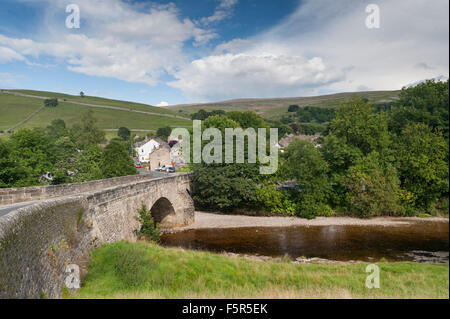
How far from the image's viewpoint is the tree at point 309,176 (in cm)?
2919

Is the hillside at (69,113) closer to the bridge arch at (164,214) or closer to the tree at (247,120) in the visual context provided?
the tree at (247,120)

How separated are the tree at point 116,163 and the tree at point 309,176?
19.6 metres

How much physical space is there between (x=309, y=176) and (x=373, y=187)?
A: 23.3 feet

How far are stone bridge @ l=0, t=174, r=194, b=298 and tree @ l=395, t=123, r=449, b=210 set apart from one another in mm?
16527

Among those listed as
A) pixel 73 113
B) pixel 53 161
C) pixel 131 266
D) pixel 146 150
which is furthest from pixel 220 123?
pixel 73 113

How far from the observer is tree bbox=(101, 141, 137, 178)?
3438 centimetres

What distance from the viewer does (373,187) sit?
76.8 feet

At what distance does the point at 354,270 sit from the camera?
13734 mm

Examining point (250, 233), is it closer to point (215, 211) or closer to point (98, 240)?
point (215, 211)

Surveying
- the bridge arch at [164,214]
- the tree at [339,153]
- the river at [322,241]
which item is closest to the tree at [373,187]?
the tree at [339,153]

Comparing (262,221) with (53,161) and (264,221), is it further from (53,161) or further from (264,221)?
(53,161)

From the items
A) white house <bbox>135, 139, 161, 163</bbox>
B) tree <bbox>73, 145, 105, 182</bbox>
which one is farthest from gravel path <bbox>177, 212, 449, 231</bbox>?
white house <bbox>135, 139, 161, 163</bbox>

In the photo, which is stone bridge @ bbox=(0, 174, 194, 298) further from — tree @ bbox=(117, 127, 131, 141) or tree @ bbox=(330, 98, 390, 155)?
tree @ bbox=(117, 127, 131, 141)

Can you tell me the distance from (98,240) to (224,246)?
421 inches
